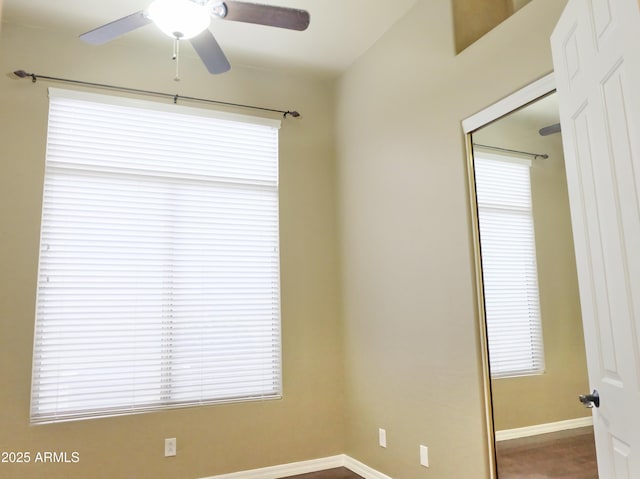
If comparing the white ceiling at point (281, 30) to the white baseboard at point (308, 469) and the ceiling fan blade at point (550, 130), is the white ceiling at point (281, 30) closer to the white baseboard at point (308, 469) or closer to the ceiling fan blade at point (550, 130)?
the ceiling fan blade at point (550, 130)

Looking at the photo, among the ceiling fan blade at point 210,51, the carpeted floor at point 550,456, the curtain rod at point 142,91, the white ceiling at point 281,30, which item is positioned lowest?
the carpeted floor at point 550,456

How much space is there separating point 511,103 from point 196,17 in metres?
1.62

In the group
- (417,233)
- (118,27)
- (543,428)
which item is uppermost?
(118,27)

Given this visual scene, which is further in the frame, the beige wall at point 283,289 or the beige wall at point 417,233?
the beige wall at point 283,289

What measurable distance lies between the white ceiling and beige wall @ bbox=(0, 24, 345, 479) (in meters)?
0.15

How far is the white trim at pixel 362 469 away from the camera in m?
3.46

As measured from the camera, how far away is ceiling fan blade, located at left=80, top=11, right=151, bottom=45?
7.71ft

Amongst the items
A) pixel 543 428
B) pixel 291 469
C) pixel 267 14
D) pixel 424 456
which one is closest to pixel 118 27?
pixel 267 14

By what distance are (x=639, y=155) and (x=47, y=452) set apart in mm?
3562

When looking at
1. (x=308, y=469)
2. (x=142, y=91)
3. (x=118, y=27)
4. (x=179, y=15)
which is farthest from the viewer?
(x=308, y=469)

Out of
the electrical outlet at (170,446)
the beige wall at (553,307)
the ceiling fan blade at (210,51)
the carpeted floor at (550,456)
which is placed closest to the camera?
the carpeted floor at (550,456)

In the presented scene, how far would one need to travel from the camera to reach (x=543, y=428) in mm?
2240

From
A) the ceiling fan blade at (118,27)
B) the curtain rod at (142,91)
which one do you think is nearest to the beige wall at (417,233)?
the curtain rod at (142,91)

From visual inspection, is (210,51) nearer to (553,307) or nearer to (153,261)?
(153,261)
